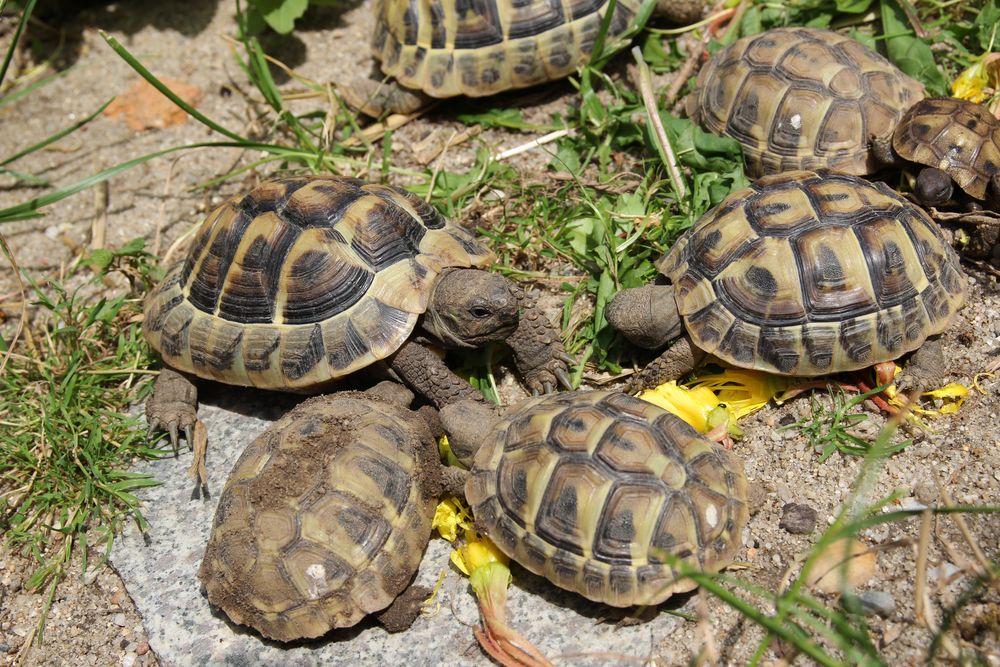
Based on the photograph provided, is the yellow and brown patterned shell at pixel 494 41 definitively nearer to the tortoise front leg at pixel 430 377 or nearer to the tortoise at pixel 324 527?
the tortoise front leg at pixel 430 377

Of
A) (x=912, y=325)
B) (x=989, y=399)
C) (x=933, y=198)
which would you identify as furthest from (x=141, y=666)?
(x=933, y=198)

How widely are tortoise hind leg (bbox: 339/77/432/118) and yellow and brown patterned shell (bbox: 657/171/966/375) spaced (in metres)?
2.36

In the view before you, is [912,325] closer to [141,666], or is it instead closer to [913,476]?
[913,476]

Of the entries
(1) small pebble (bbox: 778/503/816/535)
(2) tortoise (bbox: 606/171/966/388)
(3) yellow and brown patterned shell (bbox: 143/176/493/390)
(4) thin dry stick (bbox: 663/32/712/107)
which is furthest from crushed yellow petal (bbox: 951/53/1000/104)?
(3) yellow and brown patterned shell (bbox: 143/176/493/390)

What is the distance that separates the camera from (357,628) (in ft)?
10.7

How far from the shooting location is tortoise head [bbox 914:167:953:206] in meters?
3.81

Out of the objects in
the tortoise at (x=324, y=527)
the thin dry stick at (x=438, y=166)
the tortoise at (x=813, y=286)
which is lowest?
the tortoise at (x=324, y=527)

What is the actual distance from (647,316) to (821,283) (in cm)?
72

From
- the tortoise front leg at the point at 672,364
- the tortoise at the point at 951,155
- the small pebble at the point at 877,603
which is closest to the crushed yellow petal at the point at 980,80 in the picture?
the tortoise at the point at 951,155

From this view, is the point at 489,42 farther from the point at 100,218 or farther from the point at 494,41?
the point at 100,218

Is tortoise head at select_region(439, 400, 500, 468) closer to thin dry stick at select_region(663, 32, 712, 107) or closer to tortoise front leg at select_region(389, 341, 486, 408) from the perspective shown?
tortoise front leg at select_region(389, 341, 486, 408)

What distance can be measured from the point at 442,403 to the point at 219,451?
1.12m

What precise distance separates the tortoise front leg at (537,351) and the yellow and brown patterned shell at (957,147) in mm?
1836

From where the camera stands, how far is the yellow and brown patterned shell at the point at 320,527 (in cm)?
303
